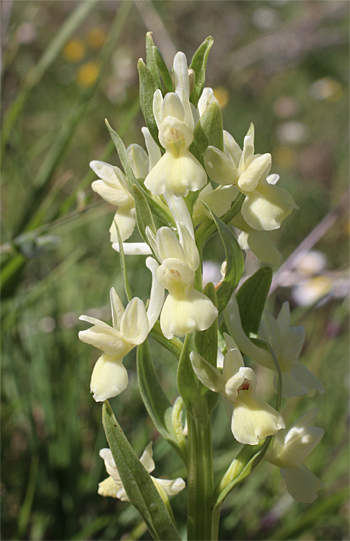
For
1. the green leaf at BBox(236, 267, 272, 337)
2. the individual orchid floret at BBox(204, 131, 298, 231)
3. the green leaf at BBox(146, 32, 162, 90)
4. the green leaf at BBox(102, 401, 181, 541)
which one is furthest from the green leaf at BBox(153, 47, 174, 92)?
the green leaf at BBox(102, 401, 181, 541)

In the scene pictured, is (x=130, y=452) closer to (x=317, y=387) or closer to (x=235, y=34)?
(x=317, y=387)

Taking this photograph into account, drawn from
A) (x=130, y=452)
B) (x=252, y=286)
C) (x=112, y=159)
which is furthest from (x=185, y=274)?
(x=112, y=159)

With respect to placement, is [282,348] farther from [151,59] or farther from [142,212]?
[151,59]

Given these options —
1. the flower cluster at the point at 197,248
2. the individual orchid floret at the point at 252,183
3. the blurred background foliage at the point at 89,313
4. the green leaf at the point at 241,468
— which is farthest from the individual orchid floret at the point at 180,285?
the blurred background foliage at the point at 89,313

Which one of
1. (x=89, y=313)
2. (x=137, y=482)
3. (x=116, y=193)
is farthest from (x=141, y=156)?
(x=89, y=313)

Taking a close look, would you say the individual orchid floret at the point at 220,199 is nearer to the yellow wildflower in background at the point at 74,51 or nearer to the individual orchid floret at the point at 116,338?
the individual orchid floret at the point at 116,338

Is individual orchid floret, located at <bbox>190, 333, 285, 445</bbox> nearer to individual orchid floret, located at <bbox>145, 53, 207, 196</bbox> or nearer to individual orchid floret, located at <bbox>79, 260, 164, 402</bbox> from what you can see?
individual orchid floret, located at <bbox>79, 260, 164, 402</bbox>
